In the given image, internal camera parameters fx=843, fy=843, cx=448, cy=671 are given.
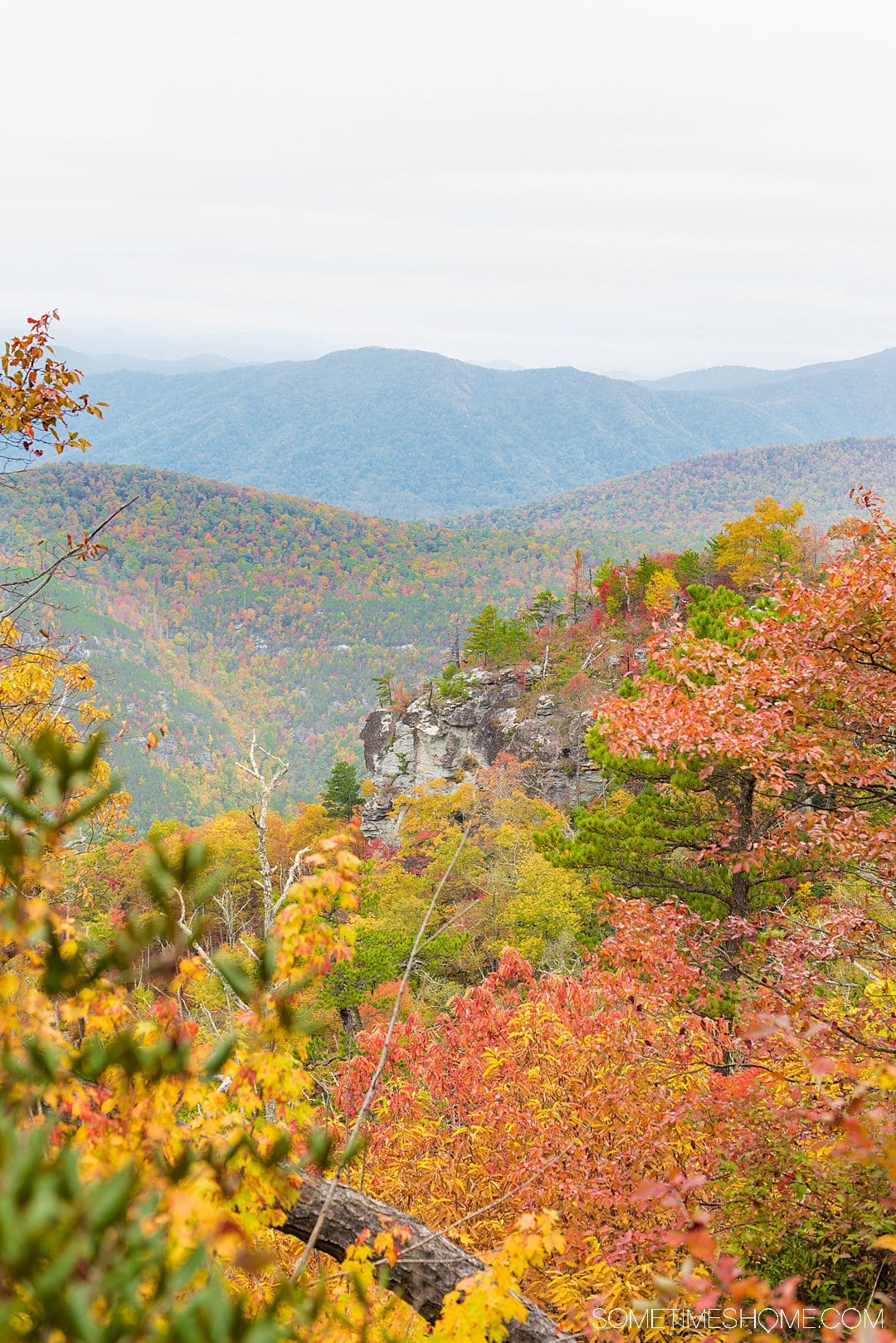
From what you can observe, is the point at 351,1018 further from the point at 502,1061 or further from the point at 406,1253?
the point at 406,1253

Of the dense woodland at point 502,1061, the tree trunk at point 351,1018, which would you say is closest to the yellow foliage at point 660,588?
the tree trunk at point 351,1018

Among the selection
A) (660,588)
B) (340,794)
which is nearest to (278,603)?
(340,794)

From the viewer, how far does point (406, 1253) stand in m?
4.04

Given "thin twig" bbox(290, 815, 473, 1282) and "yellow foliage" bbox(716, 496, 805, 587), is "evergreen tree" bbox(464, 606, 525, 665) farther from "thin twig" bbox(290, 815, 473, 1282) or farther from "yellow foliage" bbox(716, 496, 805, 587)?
"thin twig" bbox(290, 815, 473, 1282)

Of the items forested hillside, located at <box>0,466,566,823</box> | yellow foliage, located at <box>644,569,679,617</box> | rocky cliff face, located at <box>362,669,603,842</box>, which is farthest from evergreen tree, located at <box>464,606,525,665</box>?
forested hillside, located at <box>0,466,566,823</box>

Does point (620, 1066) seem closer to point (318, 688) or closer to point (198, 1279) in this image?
point (198, 1279)

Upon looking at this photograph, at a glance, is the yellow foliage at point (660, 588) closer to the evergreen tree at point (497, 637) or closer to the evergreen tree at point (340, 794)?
the evergreen tree at point (497, 637)

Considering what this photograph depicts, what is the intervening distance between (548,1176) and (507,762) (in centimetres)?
3667

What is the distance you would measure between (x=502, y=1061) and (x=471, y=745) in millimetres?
43187

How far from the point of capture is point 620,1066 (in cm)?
695

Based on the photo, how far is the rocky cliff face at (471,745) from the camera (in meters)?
42.3

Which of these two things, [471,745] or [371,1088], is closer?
[371,1088]

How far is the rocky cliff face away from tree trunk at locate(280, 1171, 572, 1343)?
36.0 meters

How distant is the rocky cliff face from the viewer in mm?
42312
